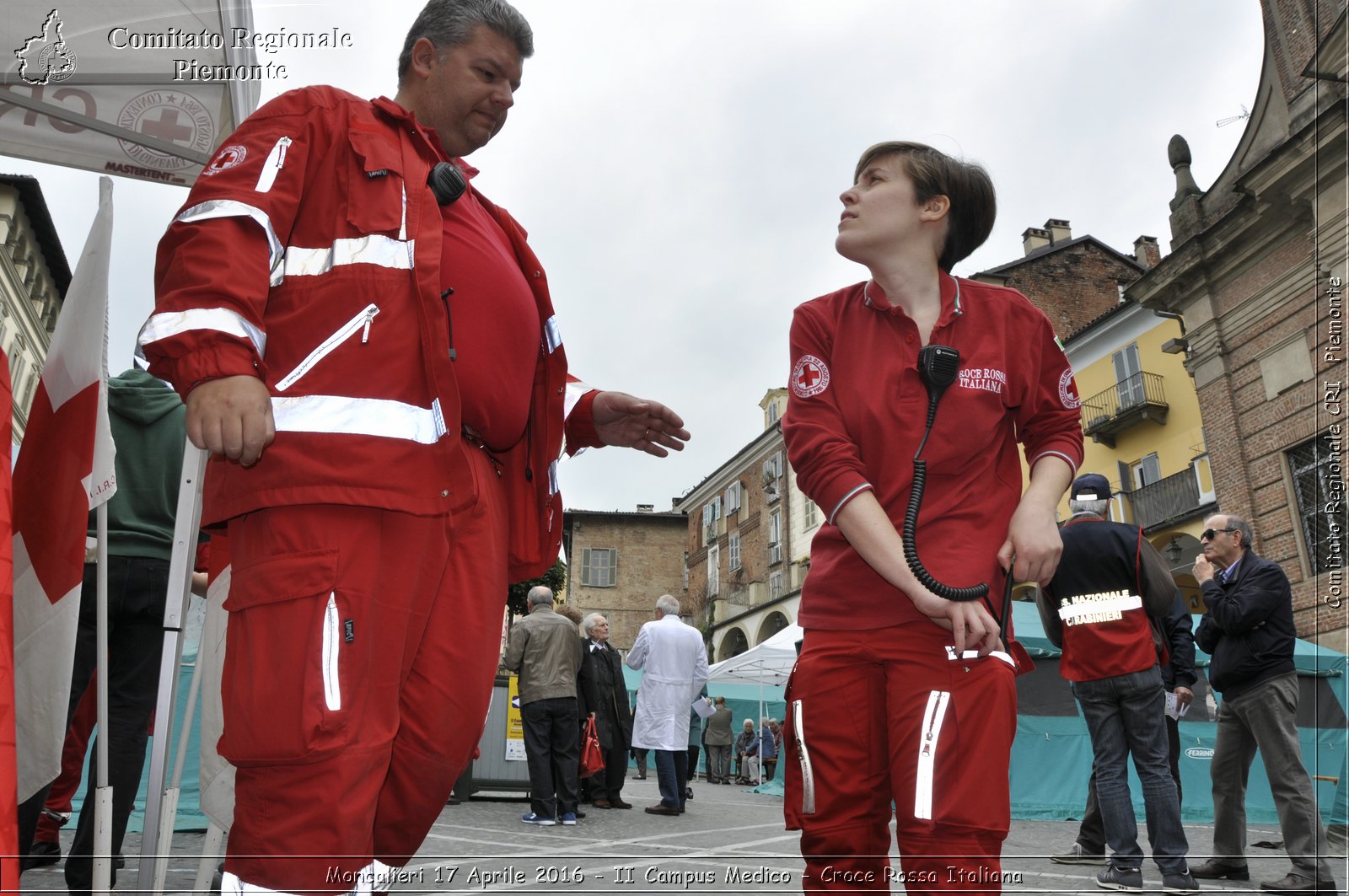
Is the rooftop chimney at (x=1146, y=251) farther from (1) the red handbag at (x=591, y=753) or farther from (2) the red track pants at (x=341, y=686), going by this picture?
(2) the red track pants at (x=341, y=686)

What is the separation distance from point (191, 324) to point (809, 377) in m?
1.42

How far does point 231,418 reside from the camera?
182cm

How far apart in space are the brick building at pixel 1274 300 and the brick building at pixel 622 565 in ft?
142

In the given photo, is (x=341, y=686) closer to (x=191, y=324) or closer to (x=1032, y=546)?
(x=191, y=324)

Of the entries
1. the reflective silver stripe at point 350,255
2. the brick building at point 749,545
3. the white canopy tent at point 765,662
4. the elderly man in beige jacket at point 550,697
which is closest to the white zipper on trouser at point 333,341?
the reflective silver stripe at point 350,255

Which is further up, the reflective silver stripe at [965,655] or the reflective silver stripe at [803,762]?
the reflective silver stripe at [965,655]

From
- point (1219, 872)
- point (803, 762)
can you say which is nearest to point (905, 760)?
point (803, 762)

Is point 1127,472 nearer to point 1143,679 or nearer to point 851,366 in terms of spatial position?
point 1143,679

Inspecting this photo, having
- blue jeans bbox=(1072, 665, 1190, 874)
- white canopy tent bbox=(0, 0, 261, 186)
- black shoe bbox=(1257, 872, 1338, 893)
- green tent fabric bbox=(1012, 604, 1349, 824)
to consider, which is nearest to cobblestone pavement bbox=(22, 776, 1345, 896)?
black shoe bbox=(1257, 872, 1338, 893)

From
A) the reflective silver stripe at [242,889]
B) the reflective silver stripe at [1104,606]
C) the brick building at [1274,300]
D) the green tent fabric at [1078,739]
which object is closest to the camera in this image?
the reflective silver stripe at [242,889]

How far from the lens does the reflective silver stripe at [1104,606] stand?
604 centimetres

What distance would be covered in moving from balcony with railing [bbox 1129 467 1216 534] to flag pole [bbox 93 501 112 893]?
1108 inches

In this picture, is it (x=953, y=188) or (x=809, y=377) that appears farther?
(x=953, y=188)

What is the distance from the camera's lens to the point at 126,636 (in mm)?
4449
